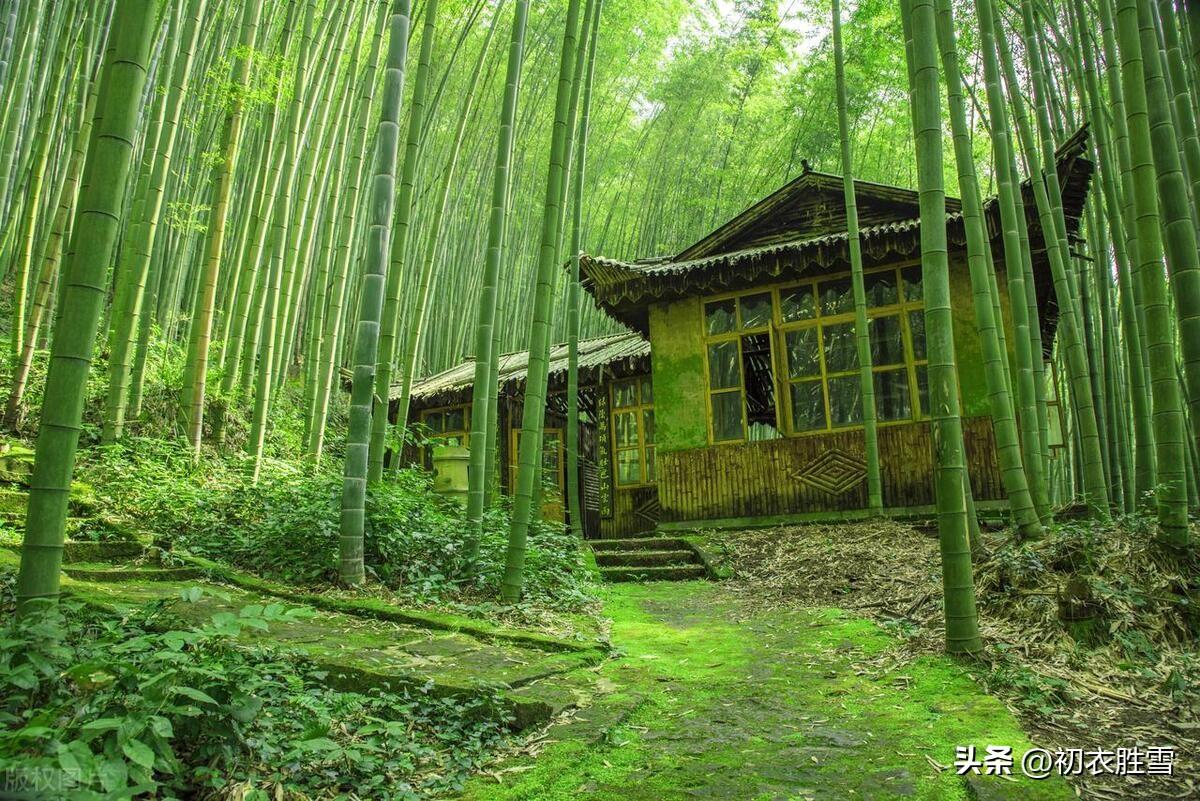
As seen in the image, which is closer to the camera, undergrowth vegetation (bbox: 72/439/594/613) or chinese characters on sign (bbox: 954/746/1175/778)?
chinese characters on sign (bbox: 954/746/1175/778)

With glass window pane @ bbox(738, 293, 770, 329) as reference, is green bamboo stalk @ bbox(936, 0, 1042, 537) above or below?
below

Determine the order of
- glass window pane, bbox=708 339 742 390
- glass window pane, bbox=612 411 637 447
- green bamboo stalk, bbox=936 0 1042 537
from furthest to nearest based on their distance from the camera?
glass window pane, bbox=612 411 637 447, glass window pane, bbox=708 339 742 390, green bamboo stalk, bbox=936 0 1042 537

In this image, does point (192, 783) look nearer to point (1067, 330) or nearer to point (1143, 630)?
point (1143, 630)

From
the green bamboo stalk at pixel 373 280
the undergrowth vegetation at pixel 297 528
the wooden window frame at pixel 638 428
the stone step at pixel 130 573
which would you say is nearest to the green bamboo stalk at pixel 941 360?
the undergrowth vegetation at pixel 297 528

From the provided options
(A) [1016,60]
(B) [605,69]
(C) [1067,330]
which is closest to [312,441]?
(C) [1067,330]

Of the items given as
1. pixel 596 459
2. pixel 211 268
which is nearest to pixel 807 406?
pixel 596 459

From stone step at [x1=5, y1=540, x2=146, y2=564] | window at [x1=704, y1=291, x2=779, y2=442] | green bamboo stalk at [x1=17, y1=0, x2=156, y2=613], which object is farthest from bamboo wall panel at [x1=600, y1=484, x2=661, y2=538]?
green bamboo stalk at [x1=17, y1=0, x2=156, y2=613]

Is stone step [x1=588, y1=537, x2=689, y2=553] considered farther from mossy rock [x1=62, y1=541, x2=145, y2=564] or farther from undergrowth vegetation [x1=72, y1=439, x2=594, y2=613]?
mossy rock [x1=62, y1=541, x2=145, y2=564]

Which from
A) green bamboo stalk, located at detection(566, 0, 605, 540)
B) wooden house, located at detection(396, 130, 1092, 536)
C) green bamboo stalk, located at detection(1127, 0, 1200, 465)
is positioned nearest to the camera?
green bamboo stalk, located at detection(1127, 0, 1200, 465)

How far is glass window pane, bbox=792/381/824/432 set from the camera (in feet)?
24.2

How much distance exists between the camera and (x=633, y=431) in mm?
9734

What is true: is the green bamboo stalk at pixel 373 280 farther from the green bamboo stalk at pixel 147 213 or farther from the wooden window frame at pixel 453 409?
the wooden window frame at pixel 453 409

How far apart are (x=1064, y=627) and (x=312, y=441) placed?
206 inches

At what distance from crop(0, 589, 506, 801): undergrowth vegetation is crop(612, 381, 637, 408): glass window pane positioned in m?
7.75
